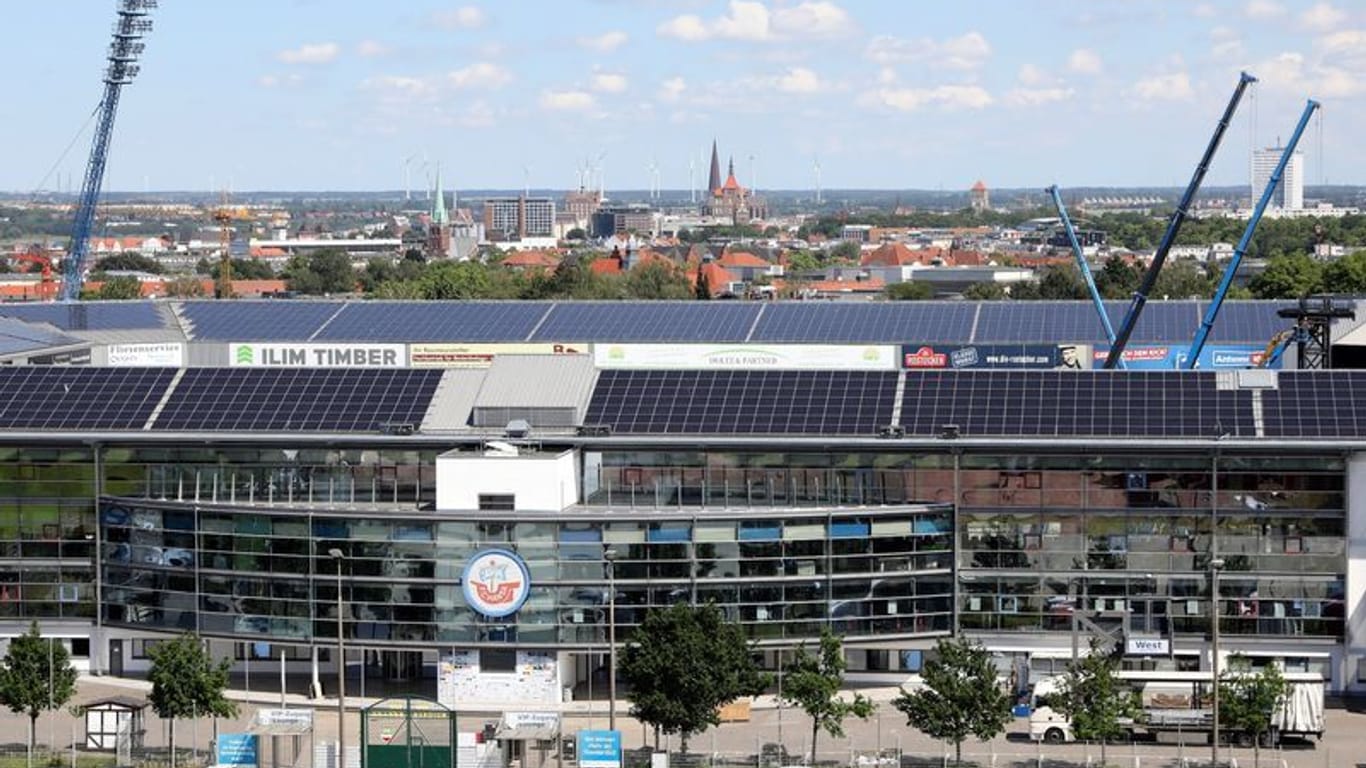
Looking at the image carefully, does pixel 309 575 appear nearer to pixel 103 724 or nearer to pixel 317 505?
pixel 317 505

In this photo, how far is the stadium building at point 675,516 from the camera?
247 feet

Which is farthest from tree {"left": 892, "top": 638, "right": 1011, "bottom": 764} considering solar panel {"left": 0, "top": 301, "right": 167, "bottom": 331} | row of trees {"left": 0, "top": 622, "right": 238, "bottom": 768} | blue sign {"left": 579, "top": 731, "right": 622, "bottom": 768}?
solar panel {"left": 0, "top": 301, "right": 167, "bottom": 331}

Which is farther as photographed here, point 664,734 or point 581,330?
point 581,330

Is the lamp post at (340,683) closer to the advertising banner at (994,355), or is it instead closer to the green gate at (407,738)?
the green gate at (407,738)

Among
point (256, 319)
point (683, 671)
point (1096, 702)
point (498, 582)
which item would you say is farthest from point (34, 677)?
point (256, 319)

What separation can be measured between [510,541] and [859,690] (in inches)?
475

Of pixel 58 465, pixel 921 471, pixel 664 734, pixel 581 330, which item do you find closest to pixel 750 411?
pixel 921 471

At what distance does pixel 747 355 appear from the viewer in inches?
5256

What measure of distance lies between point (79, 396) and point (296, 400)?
7.55 metres

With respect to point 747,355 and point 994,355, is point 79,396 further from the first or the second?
point 994,355

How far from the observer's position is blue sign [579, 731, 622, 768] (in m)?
65.8

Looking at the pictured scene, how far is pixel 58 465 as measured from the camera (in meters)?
79.9

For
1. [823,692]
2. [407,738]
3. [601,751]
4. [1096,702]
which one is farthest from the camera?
[823,692]

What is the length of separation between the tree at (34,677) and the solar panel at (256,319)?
65.1 m
